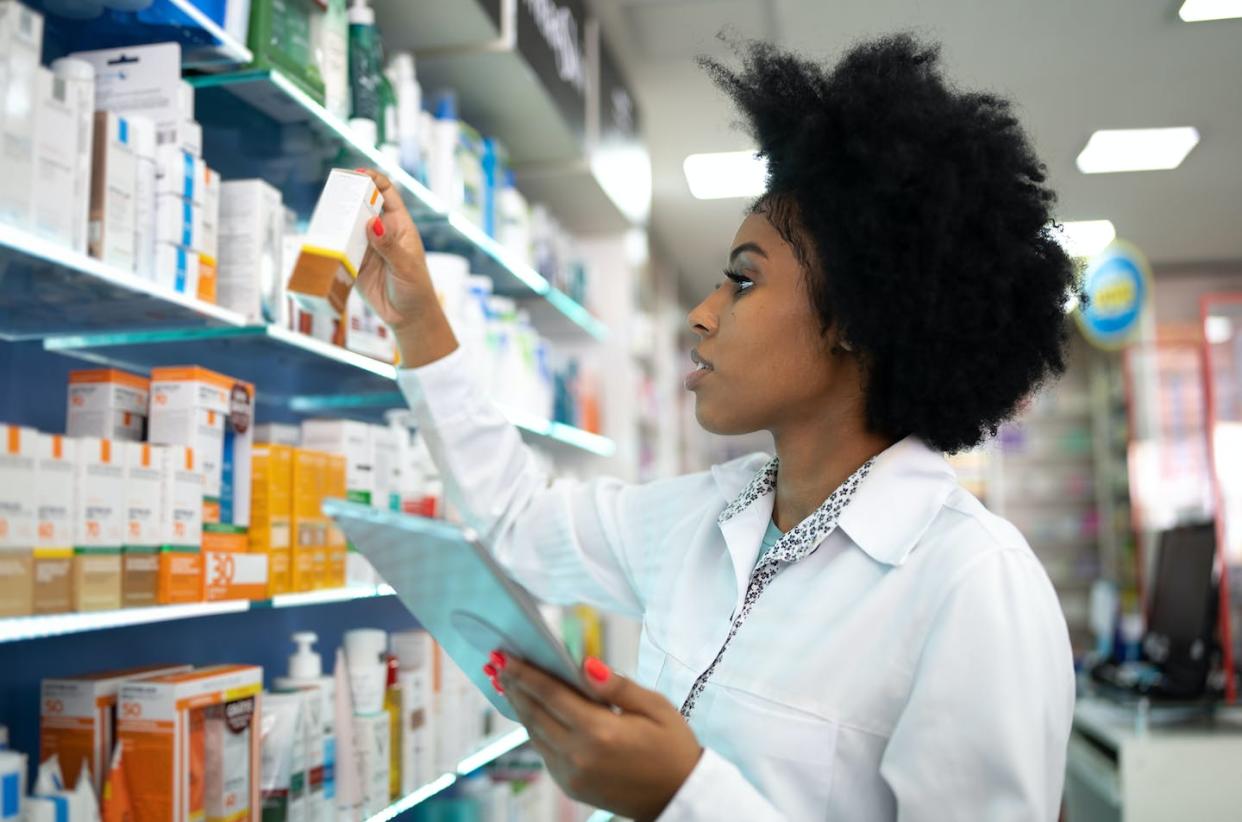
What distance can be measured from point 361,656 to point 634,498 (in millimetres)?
612

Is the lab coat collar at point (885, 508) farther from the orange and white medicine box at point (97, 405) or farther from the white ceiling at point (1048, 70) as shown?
the orange and white medicine box at point (97, 405)

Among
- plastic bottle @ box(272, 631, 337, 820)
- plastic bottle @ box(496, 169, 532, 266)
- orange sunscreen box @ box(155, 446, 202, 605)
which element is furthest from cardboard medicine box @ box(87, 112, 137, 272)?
plastic bottle @ box(496, 169, 532, 266)

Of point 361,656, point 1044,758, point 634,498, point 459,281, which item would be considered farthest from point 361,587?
point 1044,758

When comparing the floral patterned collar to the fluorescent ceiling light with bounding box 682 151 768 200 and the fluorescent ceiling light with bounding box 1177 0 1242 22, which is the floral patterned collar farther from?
the fluorescent ceiling light with bounding box 682 151 768 200

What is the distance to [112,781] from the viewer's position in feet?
4.49

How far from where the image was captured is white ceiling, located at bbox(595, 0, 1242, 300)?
2703mm

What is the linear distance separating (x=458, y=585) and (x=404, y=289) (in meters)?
0.65

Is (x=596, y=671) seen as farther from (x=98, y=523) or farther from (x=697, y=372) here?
(x=98, y=523)

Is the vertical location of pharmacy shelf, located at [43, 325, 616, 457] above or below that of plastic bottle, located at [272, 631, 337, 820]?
above

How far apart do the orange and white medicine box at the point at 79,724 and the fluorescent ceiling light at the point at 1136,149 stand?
4635mm

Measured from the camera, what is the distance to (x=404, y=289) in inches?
61.2

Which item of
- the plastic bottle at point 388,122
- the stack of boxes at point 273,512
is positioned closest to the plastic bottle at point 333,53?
the plastic bottle at point 388,122

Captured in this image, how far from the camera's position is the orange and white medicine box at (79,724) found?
141 centimetres

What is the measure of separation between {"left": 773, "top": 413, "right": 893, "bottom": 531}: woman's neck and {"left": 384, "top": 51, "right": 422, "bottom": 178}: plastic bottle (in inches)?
A: 45.9
